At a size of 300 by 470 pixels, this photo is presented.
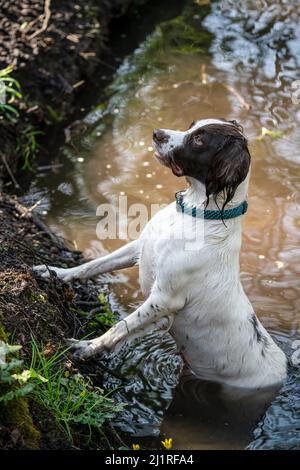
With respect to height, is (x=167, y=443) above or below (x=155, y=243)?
below

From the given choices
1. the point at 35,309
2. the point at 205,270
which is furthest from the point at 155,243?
the point at 35,309

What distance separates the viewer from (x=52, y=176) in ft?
25.3

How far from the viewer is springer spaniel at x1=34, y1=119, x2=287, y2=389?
4547 mm

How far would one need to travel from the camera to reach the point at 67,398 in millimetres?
4289

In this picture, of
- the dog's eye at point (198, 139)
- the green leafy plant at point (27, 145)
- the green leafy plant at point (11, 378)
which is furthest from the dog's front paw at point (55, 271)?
the green leafy plant at point (27, 145)

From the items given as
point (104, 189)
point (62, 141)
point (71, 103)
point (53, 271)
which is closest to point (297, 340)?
point (53, 271)

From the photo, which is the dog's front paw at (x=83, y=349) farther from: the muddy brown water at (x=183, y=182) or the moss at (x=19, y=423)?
the moss at (x=19, y=423)

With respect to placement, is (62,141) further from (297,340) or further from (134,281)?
(297,340)

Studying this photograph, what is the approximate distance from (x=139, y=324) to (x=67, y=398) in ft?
2.73

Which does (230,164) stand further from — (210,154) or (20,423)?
(20,423)

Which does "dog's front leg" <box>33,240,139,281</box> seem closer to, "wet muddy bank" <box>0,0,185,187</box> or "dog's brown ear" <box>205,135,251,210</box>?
"dog's brown ear" <box>205,135,251,210</box>

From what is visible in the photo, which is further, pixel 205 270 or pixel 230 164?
pixel 205 270

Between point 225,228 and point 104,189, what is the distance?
2937 mm

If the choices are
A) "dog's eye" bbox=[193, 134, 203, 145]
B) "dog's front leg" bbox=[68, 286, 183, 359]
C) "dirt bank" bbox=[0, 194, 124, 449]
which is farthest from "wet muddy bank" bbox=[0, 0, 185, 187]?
"dog's eye" bbox=[193, 134, 203, 145]
